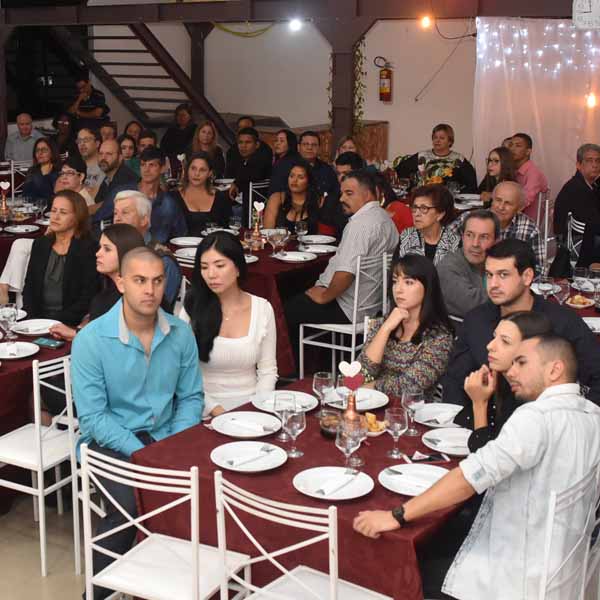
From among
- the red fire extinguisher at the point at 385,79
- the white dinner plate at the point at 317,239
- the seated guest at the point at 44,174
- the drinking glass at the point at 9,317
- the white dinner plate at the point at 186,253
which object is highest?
the red fire extinguisher at the point at 385,79

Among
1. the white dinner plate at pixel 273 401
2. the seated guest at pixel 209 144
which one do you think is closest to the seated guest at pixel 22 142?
the seated guest at pixel 209 144

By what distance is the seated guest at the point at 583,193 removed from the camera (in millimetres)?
7836

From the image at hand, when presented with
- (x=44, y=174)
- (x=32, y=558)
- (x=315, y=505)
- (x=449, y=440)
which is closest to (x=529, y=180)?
(x=44, y=174)

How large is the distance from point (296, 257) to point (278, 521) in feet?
12.5

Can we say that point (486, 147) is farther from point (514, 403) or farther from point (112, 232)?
point (514, 403)

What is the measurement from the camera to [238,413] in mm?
3549

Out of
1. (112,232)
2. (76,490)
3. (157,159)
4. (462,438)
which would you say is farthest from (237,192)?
(462,438)

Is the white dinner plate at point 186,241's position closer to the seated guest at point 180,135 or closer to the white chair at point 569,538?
the white chair at point 569,538

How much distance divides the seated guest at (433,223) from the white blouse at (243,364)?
1657 mm

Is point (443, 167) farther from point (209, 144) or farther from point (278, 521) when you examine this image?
point (278, 521)

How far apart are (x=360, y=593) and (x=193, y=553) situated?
20.1 inches

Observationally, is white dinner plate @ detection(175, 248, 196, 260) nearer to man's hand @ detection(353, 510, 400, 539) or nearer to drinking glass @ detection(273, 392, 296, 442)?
drinking glass @ detection(273, 392, 296, 442)

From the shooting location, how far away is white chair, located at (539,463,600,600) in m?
2.74

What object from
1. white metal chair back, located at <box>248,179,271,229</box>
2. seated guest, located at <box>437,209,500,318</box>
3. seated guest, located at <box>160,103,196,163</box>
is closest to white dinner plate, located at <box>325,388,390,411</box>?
seated guest, located at <box>437,209,500,318</box>
